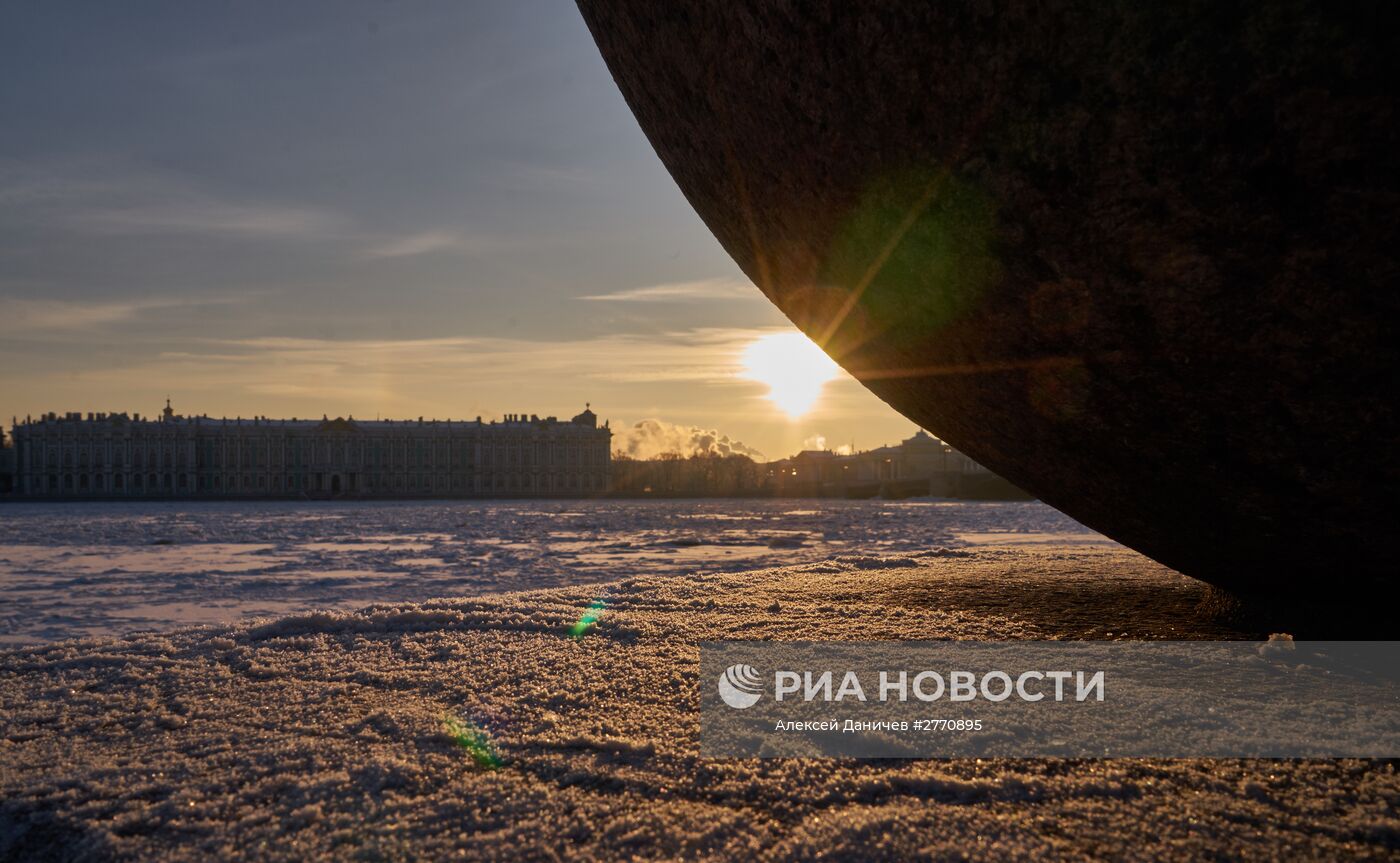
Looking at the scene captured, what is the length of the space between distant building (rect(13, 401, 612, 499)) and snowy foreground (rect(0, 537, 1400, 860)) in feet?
217

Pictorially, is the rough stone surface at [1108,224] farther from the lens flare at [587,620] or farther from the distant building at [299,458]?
the distant building at [299,458]

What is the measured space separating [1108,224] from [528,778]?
6.66ft

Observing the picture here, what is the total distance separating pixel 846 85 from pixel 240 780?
8.09 feet

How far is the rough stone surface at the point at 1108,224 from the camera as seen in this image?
6.96ft

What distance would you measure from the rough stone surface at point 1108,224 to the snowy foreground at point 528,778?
884mm

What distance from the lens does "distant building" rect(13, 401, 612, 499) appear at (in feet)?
227

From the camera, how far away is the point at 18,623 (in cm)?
571

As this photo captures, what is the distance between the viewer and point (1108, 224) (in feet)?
7.83

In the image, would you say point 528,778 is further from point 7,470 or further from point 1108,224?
point 7,470

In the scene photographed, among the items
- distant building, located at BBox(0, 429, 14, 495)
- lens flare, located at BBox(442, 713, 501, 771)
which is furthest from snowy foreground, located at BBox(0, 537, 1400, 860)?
distant building, located at BBox(0, 429, 14, 495)

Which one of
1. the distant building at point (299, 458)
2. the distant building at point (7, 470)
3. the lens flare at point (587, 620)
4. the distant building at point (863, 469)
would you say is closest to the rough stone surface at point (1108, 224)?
the lens flare at point (587, 620)

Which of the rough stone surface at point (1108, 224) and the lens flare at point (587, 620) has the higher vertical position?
the rough stone surface at point (1108, 224)

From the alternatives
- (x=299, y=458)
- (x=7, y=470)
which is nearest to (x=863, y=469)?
(x=299, y=458)

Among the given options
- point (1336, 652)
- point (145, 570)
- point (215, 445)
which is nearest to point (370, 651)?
point (1336, 652)
